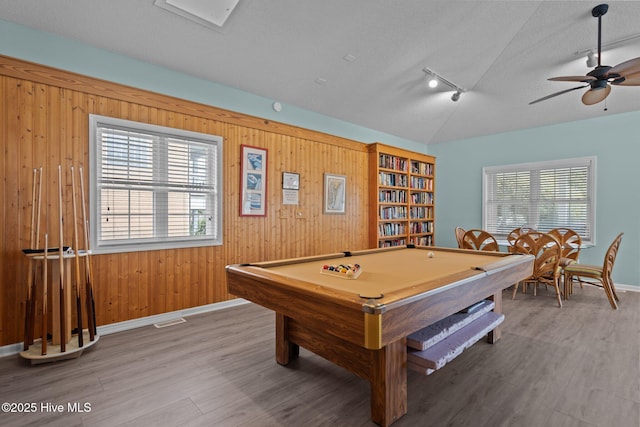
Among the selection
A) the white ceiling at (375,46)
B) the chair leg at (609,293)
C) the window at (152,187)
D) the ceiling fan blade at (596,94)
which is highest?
the white ceiling at (375,46)

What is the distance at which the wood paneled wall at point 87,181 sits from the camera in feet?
8.03

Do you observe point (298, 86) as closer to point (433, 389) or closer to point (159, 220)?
point (159, 220)

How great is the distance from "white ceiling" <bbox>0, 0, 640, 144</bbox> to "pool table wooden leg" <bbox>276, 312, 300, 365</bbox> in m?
2.78

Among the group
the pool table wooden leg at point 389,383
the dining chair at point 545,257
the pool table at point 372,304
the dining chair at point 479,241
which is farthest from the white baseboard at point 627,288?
the pool table wooden leg at point 389,383

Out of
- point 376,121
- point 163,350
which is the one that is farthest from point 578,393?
point 376,121

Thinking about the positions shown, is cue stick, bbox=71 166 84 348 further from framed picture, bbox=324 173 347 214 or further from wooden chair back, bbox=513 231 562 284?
wooden chair back, bbox=513 231 562 284

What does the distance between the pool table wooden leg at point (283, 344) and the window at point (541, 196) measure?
5.13m

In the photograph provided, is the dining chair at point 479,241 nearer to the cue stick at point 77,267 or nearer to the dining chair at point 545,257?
the dining chair at point 545,257

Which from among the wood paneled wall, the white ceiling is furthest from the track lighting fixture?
the wood paneled wall

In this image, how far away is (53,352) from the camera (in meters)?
2.29

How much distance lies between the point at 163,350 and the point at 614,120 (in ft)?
21.9

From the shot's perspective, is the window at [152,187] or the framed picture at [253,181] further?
the framed picture at [253,181]

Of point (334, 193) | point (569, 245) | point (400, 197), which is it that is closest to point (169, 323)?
point (334, 193)

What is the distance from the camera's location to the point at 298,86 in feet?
13.1
